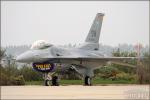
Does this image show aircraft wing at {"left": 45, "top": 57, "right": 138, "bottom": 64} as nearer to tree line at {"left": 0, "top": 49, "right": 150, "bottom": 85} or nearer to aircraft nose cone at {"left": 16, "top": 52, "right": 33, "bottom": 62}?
tree line at {"left": 0, "top": 49, "right": 150, "bottom": 85}

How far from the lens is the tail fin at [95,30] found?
36562mm

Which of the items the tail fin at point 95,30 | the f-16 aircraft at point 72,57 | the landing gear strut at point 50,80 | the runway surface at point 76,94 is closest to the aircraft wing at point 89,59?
the f-16 aircraft at point 72,57

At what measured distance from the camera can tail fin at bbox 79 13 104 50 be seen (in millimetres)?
36434

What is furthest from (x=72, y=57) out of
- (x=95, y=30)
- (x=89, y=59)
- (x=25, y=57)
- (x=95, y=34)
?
(x=95, y=30)

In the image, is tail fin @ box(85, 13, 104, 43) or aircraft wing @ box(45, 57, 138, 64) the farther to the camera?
tail fin @ box(85, 13, 104, 43)

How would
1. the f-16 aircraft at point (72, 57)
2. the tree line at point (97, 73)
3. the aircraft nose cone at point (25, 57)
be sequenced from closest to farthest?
the aircraft nose cone at point (25, 57) < the f-16 aircraft at point (72, 57) < the tree line at point (97, 73)

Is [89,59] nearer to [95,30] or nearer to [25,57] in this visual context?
[95,30]

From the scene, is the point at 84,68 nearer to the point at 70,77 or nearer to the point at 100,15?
the point at 100,15

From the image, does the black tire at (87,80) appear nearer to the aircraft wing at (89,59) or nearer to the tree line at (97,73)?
the tree line at (97,73)

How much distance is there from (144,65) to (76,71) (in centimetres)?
436

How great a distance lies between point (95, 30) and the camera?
36.7 meters

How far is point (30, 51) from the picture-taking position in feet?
100

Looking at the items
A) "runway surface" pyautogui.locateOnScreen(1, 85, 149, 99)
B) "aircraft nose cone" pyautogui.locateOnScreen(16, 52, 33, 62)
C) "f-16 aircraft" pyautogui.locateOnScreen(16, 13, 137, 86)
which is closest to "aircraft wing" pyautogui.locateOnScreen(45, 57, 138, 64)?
"f-16 aircraft" pyautogui.locateOnScreen(16, 13, 137, 86)

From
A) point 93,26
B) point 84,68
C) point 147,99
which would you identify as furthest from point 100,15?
point 147,99
